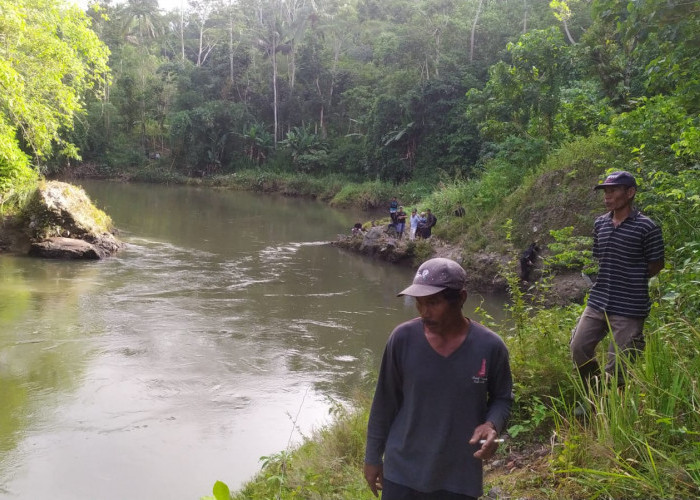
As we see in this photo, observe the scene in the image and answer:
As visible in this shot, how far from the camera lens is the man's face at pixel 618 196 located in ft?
13.3

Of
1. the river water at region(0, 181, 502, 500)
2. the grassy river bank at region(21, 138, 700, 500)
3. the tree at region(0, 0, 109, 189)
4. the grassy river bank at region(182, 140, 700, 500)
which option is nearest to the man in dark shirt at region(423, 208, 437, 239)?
the river water at region(0, 181, 502, 500)

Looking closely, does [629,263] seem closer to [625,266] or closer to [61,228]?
[625,266]

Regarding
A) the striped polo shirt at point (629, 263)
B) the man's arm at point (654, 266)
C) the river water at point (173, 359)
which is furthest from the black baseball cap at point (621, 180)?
the river water at point (173, 359)

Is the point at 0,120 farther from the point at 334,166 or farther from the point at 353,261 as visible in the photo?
the point at 334,166

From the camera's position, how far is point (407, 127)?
36250 mm

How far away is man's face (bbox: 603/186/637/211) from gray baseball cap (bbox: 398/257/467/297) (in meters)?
1.98

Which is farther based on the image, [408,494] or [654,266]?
Answer: [654,266]

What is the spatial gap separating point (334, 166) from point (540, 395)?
39.8 metres

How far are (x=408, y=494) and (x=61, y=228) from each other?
16653mm

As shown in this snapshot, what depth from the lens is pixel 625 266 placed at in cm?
409

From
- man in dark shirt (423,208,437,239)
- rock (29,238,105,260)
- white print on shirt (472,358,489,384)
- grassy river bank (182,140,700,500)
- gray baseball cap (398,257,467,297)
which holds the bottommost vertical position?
rock (29,238,105,260)

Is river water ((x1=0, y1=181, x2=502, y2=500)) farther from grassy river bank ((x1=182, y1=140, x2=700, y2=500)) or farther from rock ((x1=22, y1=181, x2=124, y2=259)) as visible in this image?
grassy river bank ((x1=182, y1=140, x2=700, y2=500))

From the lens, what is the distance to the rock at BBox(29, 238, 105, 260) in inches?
630

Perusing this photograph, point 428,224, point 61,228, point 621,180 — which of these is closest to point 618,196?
point 621,180
